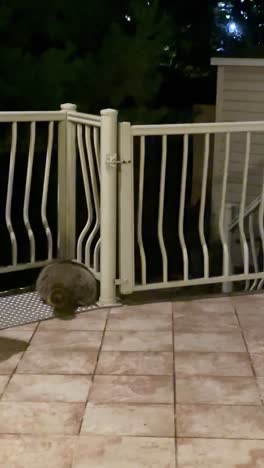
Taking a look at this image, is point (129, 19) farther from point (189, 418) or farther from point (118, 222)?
point (189, 418)

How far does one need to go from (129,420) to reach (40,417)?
0.34m

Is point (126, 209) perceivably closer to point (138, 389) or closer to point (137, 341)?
point (137, 341)

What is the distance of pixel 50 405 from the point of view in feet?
9.25

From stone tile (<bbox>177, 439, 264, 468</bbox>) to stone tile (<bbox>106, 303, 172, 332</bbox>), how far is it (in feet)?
3.74

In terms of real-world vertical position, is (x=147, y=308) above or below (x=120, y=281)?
below

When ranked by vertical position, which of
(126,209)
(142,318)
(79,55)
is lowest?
(142,318)

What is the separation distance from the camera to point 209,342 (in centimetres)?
350

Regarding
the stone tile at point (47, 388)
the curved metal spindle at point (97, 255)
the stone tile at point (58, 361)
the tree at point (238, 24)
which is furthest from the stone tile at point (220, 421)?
the tree at point (238, 24)

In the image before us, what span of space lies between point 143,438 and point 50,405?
1.45 ft

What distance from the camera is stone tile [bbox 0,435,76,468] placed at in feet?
7.88

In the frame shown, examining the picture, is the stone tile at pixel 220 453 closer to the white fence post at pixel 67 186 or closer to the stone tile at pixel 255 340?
the stone tile at pixel 255 340

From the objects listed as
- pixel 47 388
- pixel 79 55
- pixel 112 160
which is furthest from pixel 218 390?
pixel 79 55

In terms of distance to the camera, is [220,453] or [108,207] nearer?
[220,453]

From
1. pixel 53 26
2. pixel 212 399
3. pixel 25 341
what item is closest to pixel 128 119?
pixel 53 26
